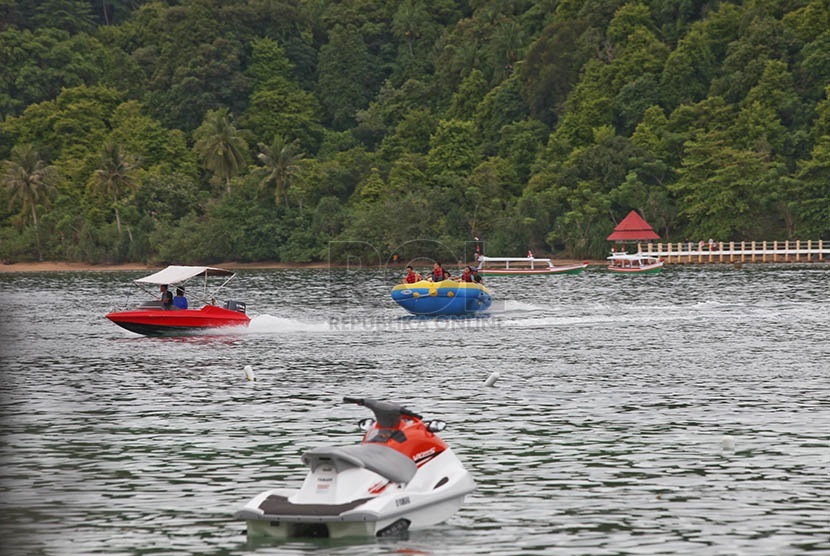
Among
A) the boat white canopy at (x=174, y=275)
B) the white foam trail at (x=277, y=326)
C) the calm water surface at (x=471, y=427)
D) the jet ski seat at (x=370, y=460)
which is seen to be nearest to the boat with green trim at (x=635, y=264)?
the calm water surface at (x=471, y=427)

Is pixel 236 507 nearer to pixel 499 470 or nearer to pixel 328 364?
pixel 499 470

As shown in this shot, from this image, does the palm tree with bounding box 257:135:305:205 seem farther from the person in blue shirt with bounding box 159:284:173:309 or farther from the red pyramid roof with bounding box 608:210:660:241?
the person in blue shirt with bounding box 159:284:173:309

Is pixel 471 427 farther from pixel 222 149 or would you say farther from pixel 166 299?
pixel 222 149

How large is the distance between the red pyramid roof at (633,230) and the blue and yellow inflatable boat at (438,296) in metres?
60.7

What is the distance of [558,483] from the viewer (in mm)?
20953

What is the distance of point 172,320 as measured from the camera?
1932 inches

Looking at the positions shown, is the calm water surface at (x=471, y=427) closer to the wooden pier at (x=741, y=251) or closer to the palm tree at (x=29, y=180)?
the wooden pier at (x=741, y=251)

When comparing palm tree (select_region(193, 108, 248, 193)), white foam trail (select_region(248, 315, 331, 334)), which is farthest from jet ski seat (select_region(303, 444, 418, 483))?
palm tree (select_region(193, 108, 248, 193))

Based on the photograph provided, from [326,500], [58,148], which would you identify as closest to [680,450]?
[326,500]

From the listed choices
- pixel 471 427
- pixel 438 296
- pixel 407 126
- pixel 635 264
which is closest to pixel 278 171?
pixel 407 126

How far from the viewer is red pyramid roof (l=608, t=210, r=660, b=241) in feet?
385

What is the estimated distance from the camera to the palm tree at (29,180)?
470ft

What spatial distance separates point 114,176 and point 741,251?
6909 centimetres

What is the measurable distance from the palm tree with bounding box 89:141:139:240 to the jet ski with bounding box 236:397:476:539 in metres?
129
